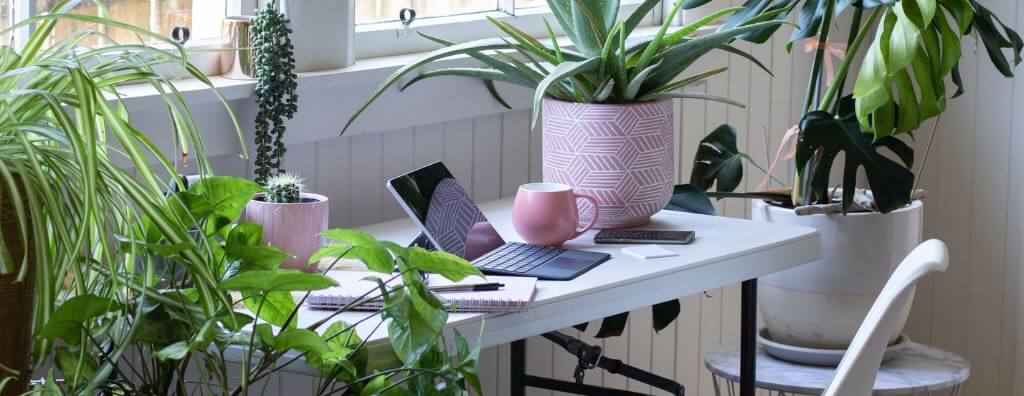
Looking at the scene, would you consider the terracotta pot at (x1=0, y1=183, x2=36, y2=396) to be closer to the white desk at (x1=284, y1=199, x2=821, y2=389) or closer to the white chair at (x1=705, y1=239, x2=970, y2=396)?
the white desk at (x1=284, y1=199, x2=821, y2=389)

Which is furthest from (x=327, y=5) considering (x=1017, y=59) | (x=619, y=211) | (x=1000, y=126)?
(x=1000, y=126)

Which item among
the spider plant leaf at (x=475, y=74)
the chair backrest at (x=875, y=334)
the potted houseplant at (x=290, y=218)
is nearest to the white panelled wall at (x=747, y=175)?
the spider plant leaf at (x=475, y=74)

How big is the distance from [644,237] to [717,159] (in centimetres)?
67

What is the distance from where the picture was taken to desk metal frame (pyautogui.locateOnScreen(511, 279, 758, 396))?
6.98 ft

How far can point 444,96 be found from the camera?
7.72 feet

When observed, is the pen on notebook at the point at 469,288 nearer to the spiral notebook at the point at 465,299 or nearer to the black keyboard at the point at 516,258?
the spiral notebook at the point at 465,299

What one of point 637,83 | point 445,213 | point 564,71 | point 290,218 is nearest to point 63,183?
point 290,218

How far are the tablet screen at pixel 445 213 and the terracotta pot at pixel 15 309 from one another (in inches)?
25.6

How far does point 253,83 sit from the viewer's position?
2016 mm

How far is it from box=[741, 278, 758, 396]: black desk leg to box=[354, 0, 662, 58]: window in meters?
0.70

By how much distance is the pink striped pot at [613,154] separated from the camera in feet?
6.70

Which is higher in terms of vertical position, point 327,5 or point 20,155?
point 327,5

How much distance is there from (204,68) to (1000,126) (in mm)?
2060

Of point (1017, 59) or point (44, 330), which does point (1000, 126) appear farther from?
point (44, 330)
